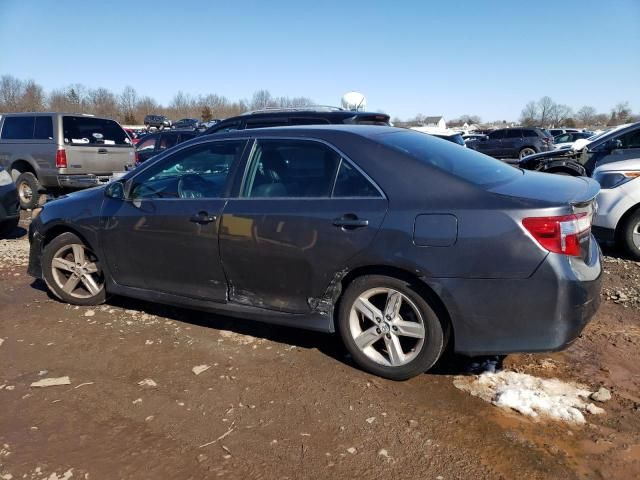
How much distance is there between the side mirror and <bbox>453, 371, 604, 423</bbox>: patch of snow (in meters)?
2.98

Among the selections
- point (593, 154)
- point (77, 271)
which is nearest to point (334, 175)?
point (77, 271)

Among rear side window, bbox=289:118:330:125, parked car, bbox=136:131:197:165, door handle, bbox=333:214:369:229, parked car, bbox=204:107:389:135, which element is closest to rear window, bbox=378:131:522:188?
door handle, bbox=333:214:369:229

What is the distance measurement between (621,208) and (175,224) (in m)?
4.96

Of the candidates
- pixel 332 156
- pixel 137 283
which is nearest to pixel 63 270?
pixel 137 283

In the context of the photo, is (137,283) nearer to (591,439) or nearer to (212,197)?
(212,197)

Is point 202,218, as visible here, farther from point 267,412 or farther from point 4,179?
point 4,179

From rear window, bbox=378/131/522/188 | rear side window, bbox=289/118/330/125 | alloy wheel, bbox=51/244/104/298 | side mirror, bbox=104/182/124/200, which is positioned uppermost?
rear side window, bbox=289/118/330/125

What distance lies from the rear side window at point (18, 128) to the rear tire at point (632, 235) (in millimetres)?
9949

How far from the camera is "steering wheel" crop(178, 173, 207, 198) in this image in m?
4.04

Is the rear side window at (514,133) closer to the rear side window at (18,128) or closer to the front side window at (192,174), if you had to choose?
the rear side window at (18,128)

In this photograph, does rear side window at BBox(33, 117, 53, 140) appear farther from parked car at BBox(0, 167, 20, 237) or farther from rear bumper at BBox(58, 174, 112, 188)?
parked car at BBox(0, 167, 20, 237)

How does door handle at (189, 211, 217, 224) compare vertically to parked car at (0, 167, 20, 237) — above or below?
above

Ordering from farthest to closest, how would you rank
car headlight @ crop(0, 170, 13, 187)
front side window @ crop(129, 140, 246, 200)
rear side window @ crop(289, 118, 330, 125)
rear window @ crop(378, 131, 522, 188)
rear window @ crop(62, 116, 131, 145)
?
rear window @ crop(62, 116, 131, 145), rear side window @ crop(289, 118, 330, 125), car headlight @ crop(0, 170, 13, 187), front side window @ crop(129, 140, 246, 200), rear window @ crop(378, 131, 522, 188)

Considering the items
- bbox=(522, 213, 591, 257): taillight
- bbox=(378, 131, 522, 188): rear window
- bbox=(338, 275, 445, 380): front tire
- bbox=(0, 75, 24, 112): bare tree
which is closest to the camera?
bbox=(522, 213, 591, 257): taillight
